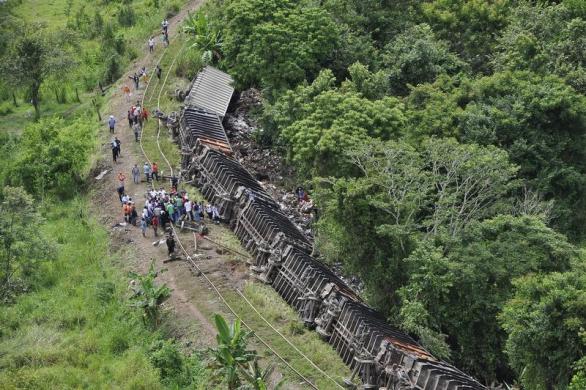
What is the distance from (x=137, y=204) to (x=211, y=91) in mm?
12547

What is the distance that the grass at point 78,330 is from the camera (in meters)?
31.7

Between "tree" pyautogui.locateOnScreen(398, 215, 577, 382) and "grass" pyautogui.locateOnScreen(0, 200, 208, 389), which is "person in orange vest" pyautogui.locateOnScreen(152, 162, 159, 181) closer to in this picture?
"grass" pyautogui.locateOnScreen(0, 200, 208, 389)

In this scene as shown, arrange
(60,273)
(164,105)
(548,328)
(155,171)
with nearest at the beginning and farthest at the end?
(548,328) < (60,273) < (155,171) < (164,105)

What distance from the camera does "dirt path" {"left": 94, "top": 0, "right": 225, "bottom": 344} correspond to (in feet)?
117

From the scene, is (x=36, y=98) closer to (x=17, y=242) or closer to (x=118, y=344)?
(x=17, y=242)

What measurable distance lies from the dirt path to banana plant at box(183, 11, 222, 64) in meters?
2.64

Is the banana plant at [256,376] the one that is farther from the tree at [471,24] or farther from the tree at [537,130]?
the tree at [471,24]

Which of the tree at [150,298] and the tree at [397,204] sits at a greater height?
the tree at [397,204]

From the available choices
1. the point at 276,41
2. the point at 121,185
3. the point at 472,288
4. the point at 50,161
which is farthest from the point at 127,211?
the point at 472,288

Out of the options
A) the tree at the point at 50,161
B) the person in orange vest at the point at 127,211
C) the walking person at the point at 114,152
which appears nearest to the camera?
the person in orange vest at the point at 127,211

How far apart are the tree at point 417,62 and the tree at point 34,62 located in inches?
755

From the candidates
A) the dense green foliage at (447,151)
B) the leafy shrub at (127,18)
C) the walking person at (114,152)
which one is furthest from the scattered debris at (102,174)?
the leafy shrub at (127,18)

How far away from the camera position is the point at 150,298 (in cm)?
3462

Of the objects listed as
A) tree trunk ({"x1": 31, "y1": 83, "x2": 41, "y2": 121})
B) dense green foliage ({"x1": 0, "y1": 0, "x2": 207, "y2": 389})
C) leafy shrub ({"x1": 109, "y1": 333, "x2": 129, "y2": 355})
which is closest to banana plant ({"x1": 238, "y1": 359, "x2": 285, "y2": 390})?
dense green foliage ({"x1": 0, "y1": 0, "x2": 207, "y2": 389})
